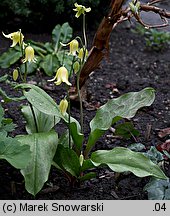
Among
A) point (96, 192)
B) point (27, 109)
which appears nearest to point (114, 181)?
point (96, 192)

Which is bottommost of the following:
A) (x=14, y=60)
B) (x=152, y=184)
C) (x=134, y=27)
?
(x=134, y=27)

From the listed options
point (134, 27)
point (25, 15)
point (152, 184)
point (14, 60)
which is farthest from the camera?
point (134, 27)

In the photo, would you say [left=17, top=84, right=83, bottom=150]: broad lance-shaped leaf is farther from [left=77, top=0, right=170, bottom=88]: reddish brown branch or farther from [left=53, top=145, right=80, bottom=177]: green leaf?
[left=77, top=0, right=170, bottom=88]: reddish brown branch

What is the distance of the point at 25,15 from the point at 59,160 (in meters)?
2.20

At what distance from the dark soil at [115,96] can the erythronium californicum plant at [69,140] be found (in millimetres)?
109

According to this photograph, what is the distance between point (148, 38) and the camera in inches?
183

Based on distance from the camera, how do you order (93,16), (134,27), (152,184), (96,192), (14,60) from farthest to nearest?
1. (134,27)
2. (93,16)
3. (14,60)
4. (96,192)
5. (152,184)

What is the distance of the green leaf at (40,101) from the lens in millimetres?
2134

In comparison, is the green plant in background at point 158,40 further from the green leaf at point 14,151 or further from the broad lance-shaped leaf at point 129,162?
the green leaf at point 14,151

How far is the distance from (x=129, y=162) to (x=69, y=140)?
32 cm

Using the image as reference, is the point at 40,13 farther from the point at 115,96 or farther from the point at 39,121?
the point at 39,121

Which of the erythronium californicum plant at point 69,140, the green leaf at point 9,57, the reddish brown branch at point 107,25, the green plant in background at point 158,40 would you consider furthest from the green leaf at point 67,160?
the green plant in background at point 158,40

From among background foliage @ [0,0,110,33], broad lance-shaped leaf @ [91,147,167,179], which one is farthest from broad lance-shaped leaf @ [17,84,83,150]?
background foliage @ [0,0,110,33]

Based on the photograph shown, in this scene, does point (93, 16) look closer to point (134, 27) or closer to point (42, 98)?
point (134, 27)
